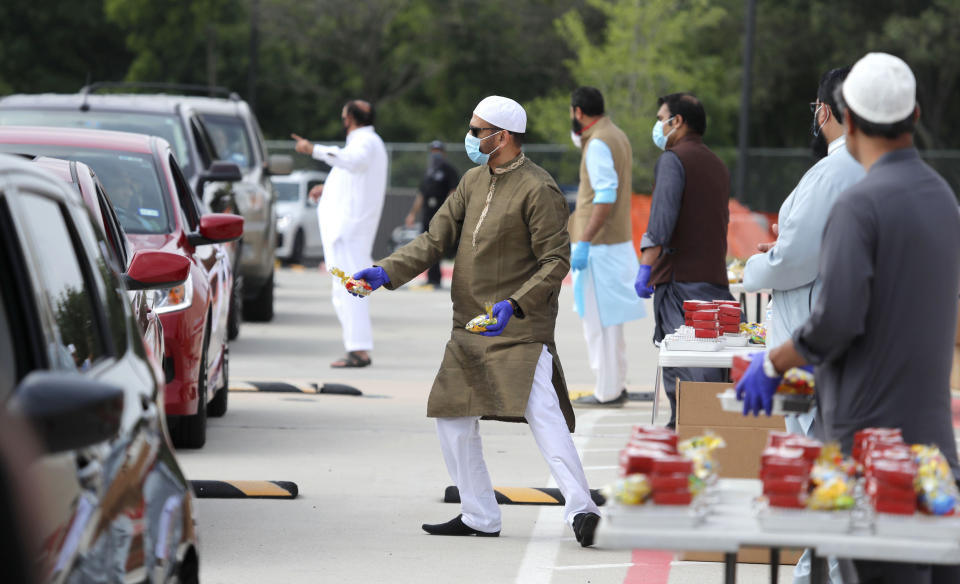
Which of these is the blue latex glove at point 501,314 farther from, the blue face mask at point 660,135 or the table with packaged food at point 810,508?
the blue face mask at point 660,135

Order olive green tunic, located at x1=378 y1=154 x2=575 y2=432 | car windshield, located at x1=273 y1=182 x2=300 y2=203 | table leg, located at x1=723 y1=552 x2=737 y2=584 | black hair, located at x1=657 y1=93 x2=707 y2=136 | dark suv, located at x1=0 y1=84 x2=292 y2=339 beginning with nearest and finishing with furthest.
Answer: table leg, located at x1=723 y1=552 x2=737 y2=584
olive green tunic, located at x1=378 y1=154 x2=575 y2=432
black hair, located at x1=657 y1=93 x2=707 y2=136
dark suv, located at x1=0 y1=84 x2=292 y2=339
car windshield, located at x1=273 y1=182 x2=300 y2=203

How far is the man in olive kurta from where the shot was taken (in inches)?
280

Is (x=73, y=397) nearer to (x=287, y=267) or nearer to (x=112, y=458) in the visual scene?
(x=112, y=458)

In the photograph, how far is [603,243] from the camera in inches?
451

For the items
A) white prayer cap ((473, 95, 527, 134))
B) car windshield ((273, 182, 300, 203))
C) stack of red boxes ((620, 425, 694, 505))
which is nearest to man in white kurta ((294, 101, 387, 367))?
white prayer cap ((473, 95, 527, 134))

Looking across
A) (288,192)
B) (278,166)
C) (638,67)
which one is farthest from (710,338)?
(638,67)

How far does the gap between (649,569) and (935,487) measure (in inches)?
114

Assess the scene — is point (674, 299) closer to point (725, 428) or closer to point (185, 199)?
point (725, 428)

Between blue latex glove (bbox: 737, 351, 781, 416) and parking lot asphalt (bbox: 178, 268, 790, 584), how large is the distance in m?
2.05

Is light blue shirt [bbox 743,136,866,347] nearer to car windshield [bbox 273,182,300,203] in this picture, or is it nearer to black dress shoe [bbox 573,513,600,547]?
black dress shoe [bbox 573,513,600,547]

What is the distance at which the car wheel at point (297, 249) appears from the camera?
30.1 meters

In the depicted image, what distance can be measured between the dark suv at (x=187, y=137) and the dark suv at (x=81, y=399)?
839 centimetres

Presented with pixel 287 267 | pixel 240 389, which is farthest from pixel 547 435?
pixel 287 267

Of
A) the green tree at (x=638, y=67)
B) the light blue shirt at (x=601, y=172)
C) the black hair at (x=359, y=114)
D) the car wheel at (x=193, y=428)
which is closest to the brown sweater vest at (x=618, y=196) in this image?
the light blue shirt at (x=601, y=172)
